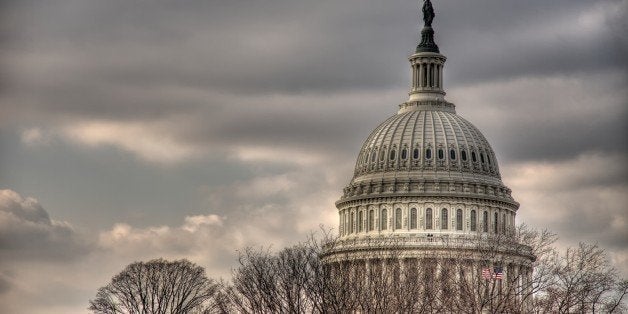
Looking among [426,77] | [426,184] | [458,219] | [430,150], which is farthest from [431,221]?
[426,77]

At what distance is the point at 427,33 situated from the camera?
19200cm

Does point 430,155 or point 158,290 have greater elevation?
point 430,155

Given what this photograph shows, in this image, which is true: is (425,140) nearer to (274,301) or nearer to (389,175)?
(389,175)

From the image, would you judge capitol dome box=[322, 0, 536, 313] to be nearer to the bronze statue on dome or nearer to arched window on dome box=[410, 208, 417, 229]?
arched window on dome box=[410, 208, 417, 229]

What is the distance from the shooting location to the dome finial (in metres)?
190

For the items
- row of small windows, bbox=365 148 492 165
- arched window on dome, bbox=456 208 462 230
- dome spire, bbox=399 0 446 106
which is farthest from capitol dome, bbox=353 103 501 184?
arched window on dome, bbox=456 208 462 230

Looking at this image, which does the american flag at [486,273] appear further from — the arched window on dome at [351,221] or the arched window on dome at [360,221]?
the arched window on dome at [351,221]

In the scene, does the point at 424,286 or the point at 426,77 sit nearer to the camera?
the point at 424,286

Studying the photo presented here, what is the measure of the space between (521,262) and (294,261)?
20296mm

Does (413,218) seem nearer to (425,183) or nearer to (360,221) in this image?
(425,183)

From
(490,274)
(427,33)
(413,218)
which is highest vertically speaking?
(427,33)

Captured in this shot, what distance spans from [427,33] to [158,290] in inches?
2028

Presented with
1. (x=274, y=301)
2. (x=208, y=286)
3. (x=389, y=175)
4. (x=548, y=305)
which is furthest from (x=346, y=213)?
(x=548, y=305)

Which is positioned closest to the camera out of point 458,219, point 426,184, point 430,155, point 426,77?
point 426,184
